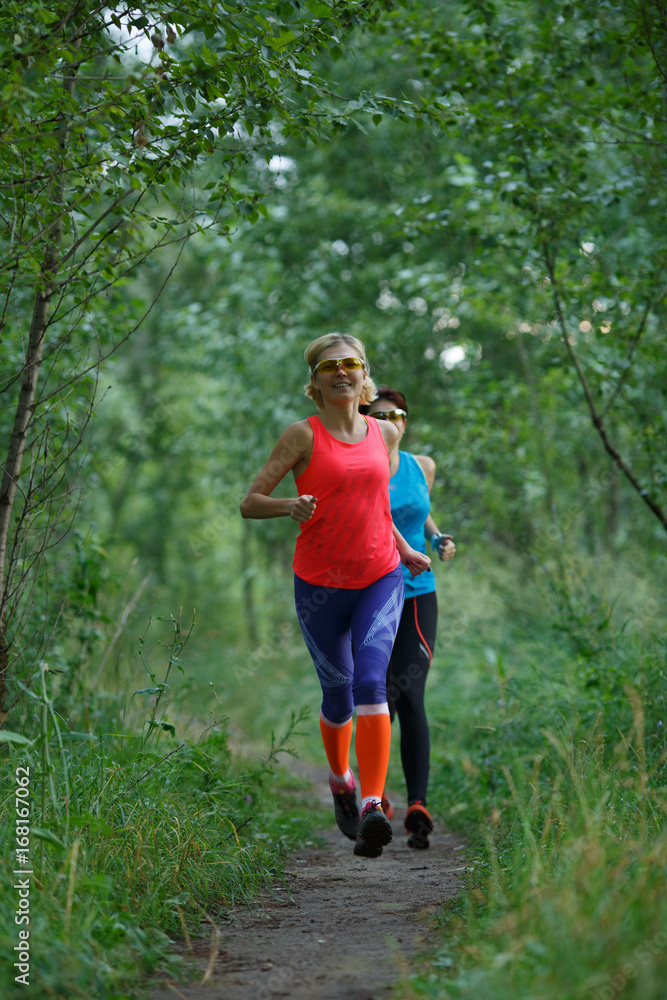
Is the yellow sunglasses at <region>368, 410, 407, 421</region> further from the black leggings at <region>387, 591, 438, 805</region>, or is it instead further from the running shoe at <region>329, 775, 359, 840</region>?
the running shoe at <region>329, 775, 359, 840</region>

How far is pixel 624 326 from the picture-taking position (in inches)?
224

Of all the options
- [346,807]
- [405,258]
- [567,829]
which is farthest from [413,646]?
[405,258]

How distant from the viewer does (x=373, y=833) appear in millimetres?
3105

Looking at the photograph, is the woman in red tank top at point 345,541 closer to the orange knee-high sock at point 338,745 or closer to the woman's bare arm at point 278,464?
the woman's bare arm at point 278,464

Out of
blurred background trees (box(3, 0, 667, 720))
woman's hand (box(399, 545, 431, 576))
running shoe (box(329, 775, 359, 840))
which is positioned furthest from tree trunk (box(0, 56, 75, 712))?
woman's hand (box(399, 545, 431, 576))

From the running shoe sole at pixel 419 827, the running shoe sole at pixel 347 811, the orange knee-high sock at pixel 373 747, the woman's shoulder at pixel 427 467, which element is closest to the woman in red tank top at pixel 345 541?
the orange knee-high sock at pixel 373 747

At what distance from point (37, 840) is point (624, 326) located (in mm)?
4802

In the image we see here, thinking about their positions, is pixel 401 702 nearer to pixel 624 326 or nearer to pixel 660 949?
pixel 660 949

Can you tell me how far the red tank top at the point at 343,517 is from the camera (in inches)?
139

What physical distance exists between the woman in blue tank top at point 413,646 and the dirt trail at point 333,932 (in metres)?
0.27

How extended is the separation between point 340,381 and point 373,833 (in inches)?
73.0

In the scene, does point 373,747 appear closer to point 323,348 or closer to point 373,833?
point 373,833

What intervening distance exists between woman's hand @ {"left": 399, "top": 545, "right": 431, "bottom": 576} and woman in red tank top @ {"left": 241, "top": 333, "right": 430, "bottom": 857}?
0.23 m

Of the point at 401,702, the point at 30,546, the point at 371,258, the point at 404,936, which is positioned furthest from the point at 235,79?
the point at 371,258
